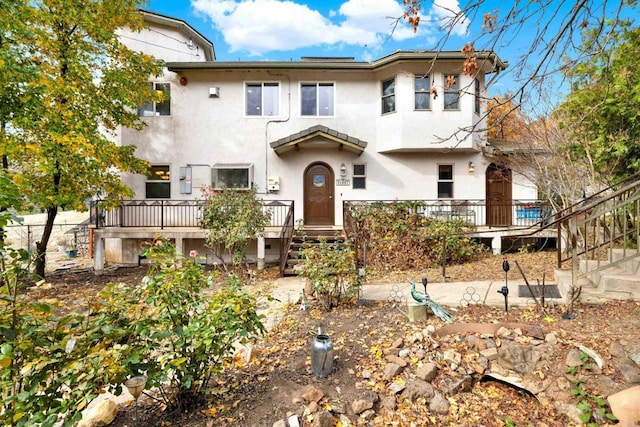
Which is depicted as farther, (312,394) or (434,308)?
(434,308)

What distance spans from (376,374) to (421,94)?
393 inches

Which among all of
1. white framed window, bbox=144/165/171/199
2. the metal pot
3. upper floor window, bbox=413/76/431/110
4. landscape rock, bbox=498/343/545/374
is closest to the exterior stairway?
landscape rock, bbox=498/343/545/374

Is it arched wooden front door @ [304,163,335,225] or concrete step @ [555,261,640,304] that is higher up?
arched wooden front door @ [304,163,335,225]

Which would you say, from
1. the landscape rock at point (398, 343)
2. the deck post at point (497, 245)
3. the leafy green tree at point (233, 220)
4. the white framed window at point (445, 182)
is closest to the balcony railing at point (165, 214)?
the leafy green tree at point (233, 220)

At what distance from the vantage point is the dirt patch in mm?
2916

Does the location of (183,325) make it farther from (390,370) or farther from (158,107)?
(158,107)

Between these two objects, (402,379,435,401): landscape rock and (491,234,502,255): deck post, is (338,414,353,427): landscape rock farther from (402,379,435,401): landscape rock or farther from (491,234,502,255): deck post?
(491,234,502,255): deck post

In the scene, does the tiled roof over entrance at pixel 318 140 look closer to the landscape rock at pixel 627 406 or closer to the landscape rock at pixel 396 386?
the landscape rock at pixel 396 386

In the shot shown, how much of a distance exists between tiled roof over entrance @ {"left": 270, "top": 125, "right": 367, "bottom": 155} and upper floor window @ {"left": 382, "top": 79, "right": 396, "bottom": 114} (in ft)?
5.45

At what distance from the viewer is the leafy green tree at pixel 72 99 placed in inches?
294

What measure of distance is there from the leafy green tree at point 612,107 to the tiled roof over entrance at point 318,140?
19.0ft

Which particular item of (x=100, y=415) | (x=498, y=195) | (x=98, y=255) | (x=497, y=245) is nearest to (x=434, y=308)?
(x=100, y=415)

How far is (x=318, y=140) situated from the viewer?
1084cm

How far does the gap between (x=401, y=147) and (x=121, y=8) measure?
361 inches
